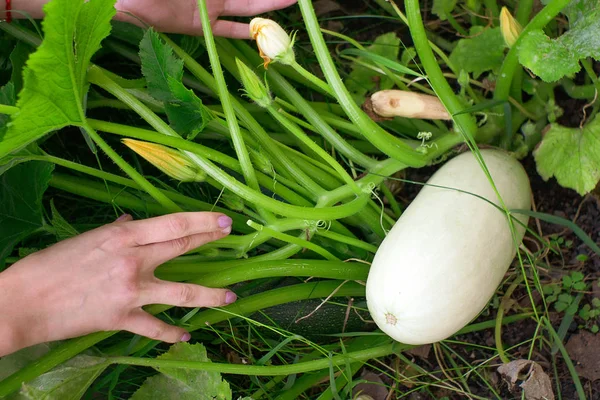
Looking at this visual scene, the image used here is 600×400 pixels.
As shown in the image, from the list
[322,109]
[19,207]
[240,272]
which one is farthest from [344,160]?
[19,207]

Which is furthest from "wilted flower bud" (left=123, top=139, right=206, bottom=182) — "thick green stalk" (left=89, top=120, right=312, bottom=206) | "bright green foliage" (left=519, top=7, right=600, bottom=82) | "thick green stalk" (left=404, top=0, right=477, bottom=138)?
"bright green foliage" (left=519, top=7, right=600, bottom=82)

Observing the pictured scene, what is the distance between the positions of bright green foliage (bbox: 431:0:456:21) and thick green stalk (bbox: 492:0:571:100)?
0.22 metres

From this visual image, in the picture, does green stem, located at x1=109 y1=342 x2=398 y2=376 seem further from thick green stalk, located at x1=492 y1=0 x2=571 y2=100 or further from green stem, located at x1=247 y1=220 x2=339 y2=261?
thick green stalk, located at x1=492 y1=0 x2=571 y2=100

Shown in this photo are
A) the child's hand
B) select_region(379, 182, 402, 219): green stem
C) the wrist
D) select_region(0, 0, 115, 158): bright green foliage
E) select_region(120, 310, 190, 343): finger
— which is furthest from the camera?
select_region(379, 182, 402, 219): green stem

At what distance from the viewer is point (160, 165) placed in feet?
3.63

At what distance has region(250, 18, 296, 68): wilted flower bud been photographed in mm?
1043

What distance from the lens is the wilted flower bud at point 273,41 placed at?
3.42ft

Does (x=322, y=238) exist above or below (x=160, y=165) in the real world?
below

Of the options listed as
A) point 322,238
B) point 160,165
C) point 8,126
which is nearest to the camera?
point 8,126

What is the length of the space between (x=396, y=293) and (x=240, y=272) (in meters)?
0.27

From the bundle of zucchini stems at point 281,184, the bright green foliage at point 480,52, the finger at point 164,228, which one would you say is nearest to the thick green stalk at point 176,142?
the bundle of zucchini stems at point 281,184

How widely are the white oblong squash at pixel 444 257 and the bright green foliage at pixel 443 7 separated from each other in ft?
1.13

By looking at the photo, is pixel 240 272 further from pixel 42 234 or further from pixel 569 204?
pixel 569 204

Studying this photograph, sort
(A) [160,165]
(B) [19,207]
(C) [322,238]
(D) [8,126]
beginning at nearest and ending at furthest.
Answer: (D) [8,126] → (A) [160,165] → (B) [19,207] → (C) [322,238]
